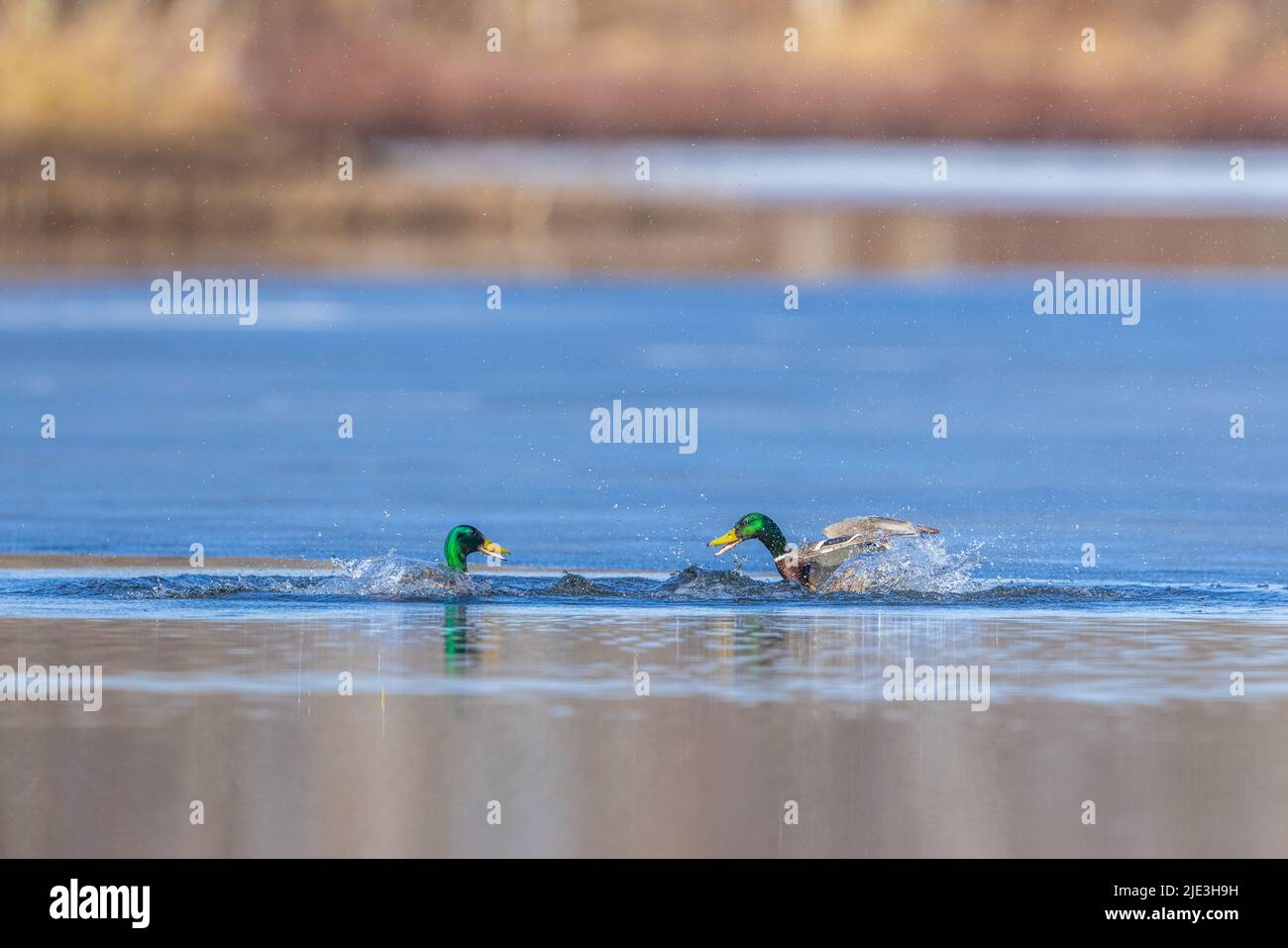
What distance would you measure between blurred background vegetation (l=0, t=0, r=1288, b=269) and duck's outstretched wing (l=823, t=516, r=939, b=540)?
2673 cm

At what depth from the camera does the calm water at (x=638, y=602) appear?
871 cm

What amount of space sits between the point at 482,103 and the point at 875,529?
137 feet

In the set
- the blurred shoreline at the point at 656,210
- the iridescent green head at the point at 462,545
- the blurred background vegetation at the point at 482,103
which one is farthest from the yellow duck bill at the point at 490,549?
the blurred background vegetation at the point at 482,103

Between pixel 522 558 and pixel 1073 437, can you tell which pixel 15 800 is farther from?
pixel 1073 437

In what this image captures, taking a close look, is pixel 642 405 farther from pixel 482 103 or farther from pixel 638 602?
pixel 482 103

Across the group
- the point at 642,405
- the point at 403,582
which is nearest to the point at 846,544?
the point at 403,582

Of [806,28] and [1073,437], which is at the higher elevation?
[806,28]

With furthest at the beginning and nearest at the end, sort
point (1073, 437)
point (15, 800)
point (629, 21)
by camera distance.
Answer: point (629, 21) → point (1073, 437) → point (15, 800)

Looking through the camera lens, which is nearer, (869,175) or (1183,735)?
(1183,735)

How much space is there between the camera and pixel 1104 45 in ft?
191

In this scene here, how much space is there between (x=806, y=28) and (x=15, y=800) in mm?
52532

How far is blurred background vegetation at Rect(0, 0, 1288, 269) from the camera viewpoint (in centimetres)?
4541

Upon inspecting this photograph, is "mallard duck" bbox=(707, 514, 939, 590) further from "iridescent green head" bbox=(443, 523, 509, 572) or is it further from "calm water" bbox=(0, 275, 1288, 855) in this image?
"iridescent green head" bbox=(443, 523, 509, 572)
